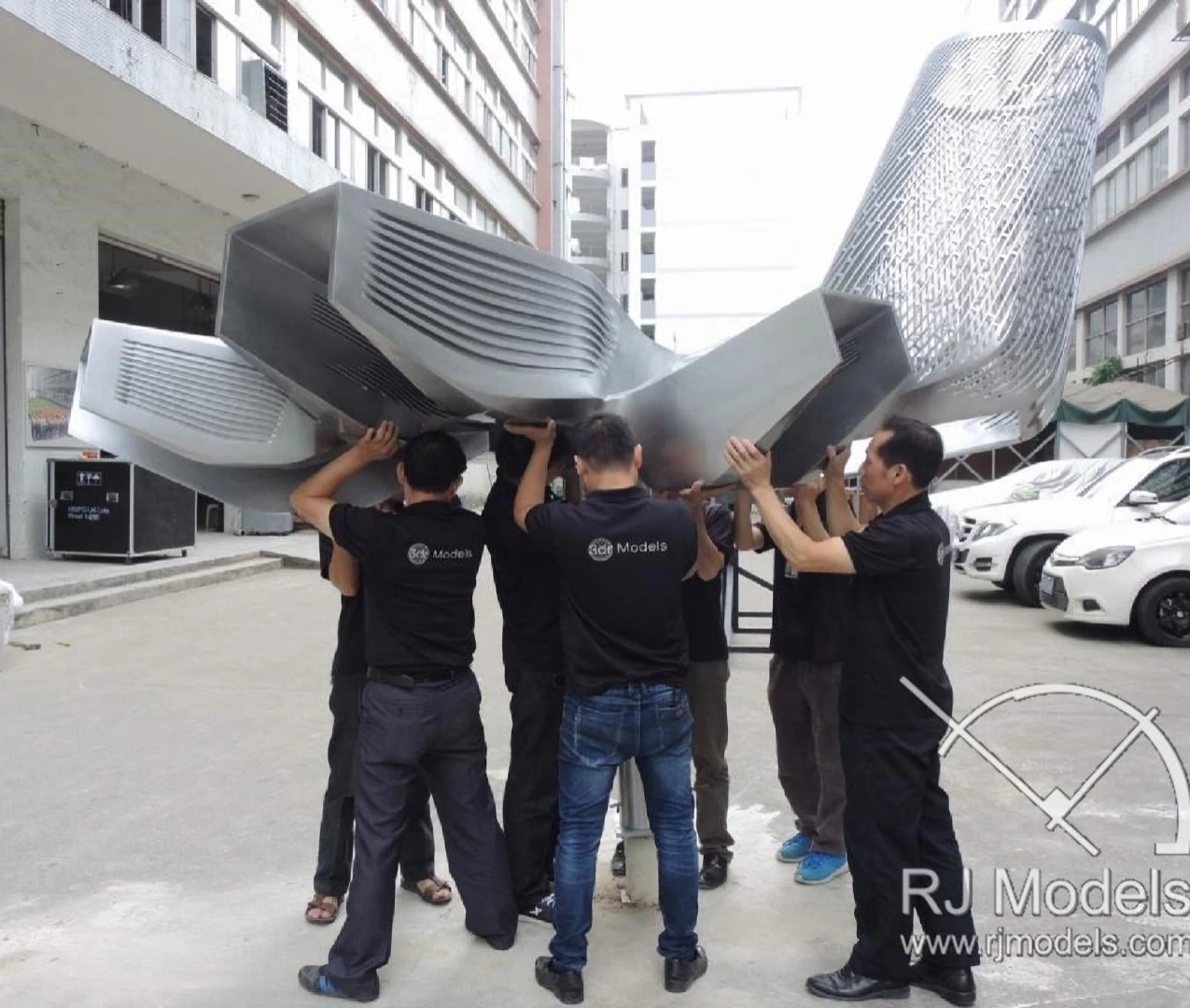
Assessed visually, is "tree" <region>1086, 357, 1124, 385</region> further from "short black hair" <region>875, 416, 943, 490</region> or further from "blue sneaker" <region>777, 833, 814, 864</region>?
"short black hair" <region>875, 416, 943, 490</region>

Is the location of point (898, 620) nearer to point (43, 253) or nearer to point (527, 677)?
point (527, 677)

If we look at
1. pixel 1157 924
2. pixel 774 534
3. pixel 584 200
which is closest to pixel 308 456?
pixel 774 534

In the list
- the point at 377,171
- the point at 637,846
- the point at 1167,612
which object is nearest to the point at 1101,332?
the point at 377,171

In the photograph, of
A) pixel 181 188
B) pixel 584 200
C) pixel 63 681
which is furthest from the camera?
pixel 584 200

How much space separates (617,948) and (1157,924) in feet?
6.37

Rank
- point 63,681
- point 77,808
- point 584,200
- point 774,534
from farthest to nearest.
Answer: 1. point 584,200
2. point 63,681
3. point 77,808
4. point 774,534

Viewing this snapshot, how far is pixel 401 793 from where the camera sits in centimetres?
312

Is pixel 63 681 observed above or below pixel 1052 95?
below

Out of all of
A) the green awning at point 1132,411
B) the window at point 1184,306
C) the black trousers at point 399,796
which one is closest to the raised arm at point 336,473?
the black trousers at point 399,796

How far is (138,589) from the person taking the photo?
1077 centimetres

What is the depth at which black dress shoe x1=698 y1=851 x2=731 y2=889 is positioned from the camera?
152 inches

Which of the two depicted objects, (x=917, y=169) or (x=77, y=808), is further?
(x=77, y=808)

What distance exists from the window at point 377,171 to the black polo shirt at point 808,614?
1509 centimetres

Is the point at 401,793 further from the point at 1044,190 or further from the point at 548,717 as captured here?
the point at 1044,190
